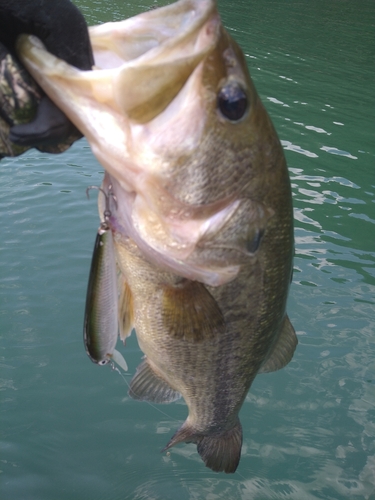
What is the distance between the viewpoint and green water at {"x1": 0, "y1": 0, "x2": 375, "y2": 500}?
14.3 feet

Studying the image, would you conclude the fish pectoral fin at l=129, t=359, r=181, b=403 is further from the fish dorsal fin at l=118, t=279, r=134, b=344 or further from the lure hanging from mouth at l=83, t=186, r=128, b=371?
the lure hanging from mouth at l=83, t=186, r=128, b=371

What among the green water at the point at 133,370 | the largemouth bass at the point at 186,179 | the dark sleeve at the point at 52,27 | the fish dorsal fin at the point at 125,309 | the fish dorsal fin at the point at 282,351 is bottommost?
the green water at the point at 133,370

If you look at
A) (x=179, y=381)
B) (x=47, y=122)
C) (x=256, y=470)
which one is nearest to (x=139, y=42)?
(x=47, y=122)

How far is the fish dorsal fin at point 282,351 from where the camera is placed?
2.93 meters

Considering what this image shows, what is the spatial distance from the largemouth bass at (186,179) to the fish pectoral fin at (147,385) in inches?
13.3

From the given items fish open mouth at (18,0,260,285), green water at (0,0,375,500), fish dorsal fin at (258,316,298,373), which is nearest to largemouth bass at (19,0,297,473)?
fish open mouth at (18,0,260,285)

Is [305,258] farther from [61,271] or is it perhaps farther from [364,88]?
[364,88]

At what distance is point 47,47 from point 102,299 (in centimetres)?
99

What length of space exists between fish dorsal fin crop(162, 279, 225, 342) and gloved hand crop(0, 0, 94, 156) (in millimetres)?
762

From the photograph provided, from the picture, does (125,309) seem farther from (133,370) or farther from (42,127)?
(133,370)

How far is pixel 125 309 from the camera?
261 centimetres

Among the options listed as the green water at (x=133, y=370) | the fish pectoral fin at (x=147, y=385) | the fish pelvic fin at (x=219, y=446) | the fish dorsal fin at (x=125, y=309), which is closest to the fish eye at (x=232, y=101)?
the fish dorsal fin at (x=125, y=309)

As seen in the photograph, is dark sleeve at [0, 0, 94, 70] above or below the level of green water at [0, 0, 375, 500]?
above

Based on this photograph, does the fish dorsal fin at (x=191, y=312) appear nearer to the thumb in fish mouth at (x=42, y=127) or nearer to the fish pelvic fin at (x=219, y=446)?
the thumb in fish mouth at (x=42, y=127)
